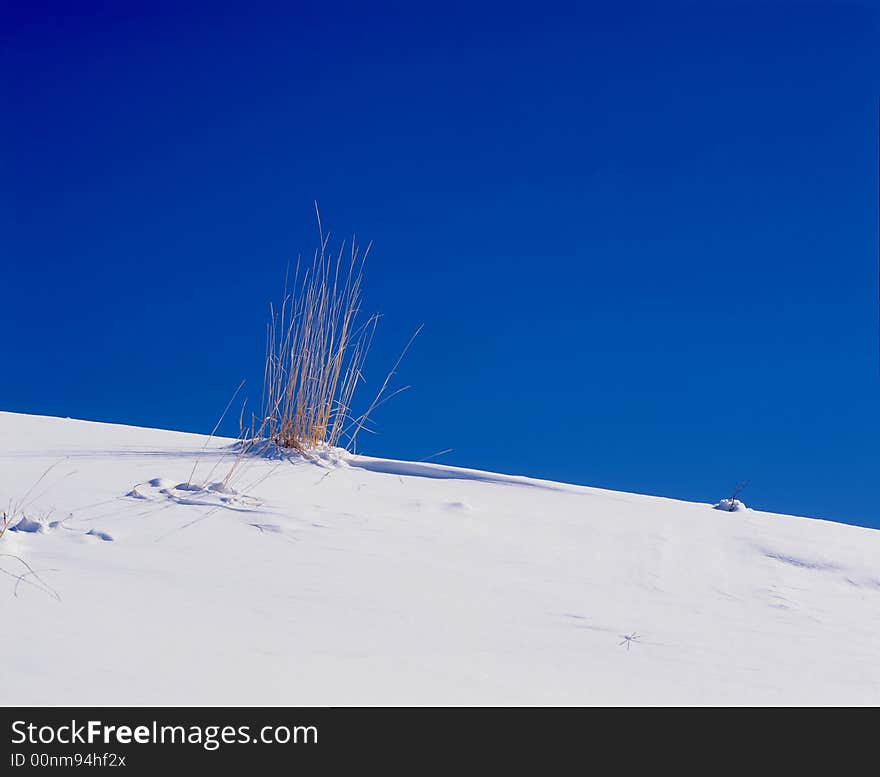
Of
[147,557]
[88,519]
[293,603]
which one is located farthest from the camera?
[88,519]

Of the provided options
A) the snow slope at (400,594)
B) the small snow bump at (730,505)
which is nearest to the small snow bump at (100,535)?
the snow slope at (400,594)

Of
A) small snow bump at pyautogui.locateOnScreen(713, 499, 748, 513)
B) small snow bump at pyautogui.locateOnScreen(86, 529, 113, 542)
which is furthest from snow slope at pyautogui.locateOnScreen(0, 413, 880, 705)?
small snow bump at pyautogui.locateOnScreen(713, 499, 748, 513)

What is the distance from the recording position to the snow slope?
119 cm

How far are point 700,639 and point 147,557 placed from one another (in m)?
0.99

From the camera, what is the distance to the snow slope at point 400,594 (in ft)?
3.89

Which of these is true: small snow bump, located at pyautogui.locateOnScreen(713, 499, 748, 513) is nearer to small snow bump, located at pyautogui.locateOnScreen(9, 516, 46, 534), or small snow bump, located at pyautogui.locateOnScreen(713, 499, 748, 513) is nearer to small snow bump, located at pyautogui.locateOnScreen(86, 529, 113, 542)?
small snow bump, located at pyautogui.locateOnScreen(86, 529, 113, 542)

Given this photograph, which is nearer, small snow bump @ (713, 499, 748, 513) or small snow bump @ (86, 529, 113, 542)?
small snow bump @ (86, 529, 113, 542)

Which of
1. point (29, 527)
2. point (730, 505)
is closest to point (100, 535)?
point (29, 527)

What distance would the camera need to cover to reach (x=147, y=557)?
1592 millimetres

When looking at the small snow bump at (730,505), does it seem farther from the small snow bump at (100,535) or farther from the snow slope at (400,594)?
the small snow bump at (100,535)
